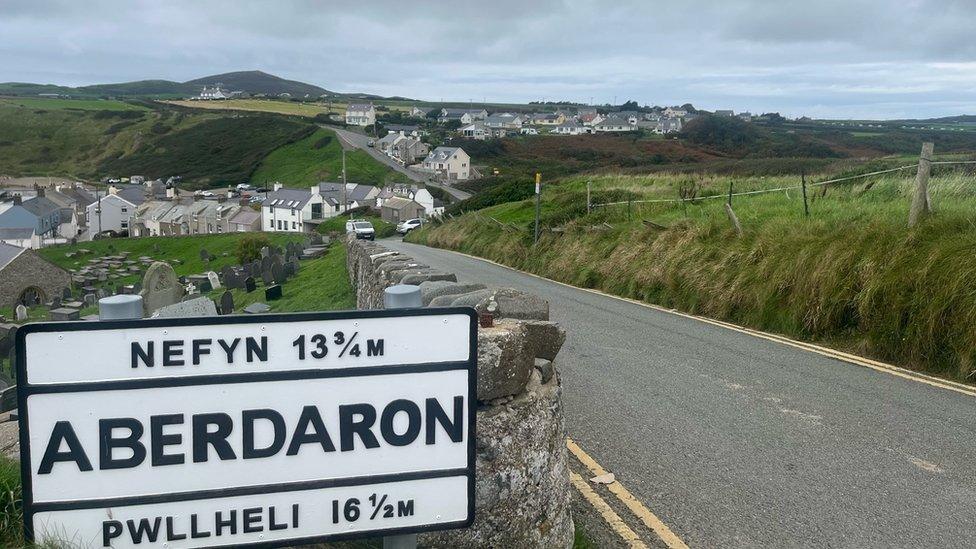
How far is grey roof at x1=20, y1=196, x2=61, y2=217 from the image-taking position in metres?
84.5

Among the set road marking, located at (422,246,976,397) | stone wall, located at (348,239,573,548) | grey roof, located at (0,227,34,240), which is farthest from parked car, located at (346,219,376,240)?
grey roof, located at (0,227,34,240)

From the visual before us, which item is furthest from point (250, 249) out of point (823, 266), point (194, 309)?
point (823, 266)

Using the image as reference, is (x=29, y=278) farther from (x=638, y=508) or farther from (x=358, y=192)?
(x=638, y=508)

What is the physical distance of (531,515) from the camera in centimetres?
407

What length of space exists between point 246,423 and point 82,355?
23.0 inches

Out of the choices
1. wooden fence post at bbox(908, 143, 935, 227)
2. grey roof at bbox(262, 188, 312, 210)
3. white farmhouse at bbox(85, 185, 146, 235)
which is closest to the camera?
wooden fence post at bbox(908, 143, 935, 227)

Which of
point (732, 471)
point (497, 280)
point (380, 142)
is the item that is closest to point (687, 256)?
point (497, 280)

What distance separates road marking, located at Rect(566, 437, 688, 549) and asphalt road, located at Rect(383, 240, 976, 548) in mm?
66

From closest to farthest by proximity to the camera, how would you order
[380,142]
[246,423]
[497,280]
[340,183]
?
[246,423], [497,280], [340,183], [380,142]

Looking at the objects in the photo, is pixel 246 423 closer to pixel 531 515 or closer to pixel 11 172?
pixel 531 515

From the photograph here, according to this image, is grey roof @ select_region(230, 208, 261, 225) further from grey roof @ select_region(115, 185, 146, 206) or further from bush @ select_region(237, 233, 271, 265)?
bush @ select_region(237, 233, 271, 265)

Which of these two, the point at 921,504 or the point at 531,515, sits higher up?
the point at 531,515

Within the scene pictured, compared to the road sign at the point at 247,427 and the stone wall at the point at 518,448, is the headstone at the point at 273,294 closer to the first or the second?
the stone wall at the point at 518,448

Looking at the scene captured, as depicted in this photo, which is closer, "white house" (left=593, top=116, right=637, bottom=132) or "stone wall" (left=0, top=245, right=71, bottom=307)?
"stone wall" (left=0, top=245, right=71, bottom=307)
